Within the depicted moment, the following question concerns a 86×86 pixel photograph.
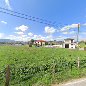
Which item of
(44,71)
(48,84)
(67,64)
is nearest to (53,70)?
(44,71)

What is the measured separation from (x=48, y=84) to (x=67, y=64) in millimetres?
4511

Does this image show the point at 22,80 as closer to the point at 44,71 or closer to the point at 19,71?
the point at 19,71

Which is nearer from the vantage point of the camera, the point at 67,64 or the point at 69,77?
the point at 69,77

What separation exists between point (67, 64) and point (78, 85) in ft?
14.0

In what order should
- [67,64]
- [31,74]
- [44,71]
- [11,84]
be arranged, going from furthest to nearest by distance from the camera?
[67,64] → [44,71] → [31,74] → [11,84]

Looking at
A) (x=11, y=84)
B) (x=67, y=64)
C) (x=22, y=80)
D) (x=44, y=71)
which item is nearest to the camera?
(x=11, y=84)

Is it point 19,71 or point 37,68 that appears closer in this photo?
point 19,71

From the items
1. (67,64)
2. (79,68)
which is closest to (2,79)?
(67,64)

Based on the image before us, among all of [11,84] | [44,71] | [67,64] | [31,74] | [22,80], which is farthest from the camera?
[67,64]

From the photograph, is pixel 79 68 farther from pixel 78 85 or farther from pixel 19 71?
pixel 19 71

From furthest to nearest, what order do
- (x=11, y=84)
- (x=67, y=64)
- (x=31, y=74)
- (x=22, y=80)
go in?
(x=67, y=64), (x=31, y=74), (x=22, y=80), (x=11, y=84)

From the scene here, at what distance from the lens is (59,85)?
29.8 feet

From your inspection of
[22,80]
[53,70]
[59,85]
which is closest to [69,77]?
[53,70]

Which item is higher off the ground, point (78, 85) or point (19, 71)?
point (19, 71)
